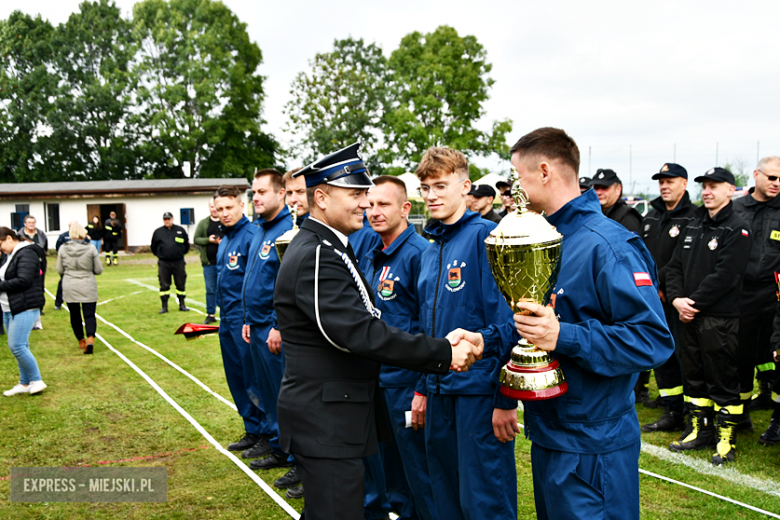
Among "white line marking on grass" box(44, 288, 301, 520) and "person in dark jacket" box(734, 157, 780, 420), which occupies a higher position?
"person in dark jacket" box(734, 157, 780, 420)

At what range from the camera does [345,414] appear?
2.72 m

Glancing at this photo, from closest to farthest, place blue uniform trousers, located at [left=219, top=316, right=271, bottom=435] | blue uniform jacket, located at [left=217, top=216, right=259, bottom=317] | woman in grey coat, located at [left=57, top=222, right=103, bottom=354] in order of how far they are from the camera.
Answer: blue uniform trousers, located at [left=219, top=316, right=271, bottom=435] < blue uniform jacket, located at [left=217, top=216, right=259, bottom=317] < woman in grey coat, located at [left=57, top=222, right=103, bottom=354]

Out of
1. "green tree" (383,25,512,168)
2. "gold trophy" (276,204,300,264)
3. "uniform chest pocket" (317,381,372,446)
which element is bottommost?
"uniform chest pocket" (317,381,372,446)

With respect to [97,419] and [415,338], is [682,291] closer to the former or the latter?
[415,338]

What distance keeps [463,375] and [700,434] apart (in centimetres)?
347

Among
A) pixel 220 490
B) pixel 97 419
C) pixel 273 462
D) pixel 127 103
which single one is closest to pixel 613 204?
pixel 273 462

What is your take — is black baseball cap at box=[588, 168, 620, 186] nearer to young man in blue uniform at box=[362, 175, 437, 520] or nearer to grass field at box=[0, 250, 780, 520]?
grass field at box=[0, 250, 780, 520]

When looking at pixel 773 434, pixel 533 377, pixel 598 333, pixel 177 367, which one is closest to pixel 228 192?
pixel 177 367

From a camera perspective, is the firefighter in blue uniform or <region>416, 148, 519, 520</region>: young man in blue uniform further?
the firefighter in blue uniform

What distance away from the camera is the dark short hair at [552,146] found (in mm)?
2537

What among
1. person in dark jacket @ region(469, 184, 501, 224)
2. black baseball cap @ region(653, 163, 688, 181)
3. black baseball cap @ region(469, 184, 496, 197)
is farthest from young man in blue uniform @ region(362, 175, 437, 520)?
black baseball cap @ region(469, 184, 496, 197)

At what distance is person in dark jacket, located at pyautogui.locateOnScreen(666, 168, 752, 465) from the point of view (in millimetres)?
5297

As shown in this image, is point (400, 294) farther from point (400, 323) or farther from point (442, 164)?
point (442, 164)

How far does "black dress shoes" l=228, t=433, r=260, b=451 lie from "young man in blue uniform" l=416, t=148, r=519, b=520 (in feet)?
9.49
